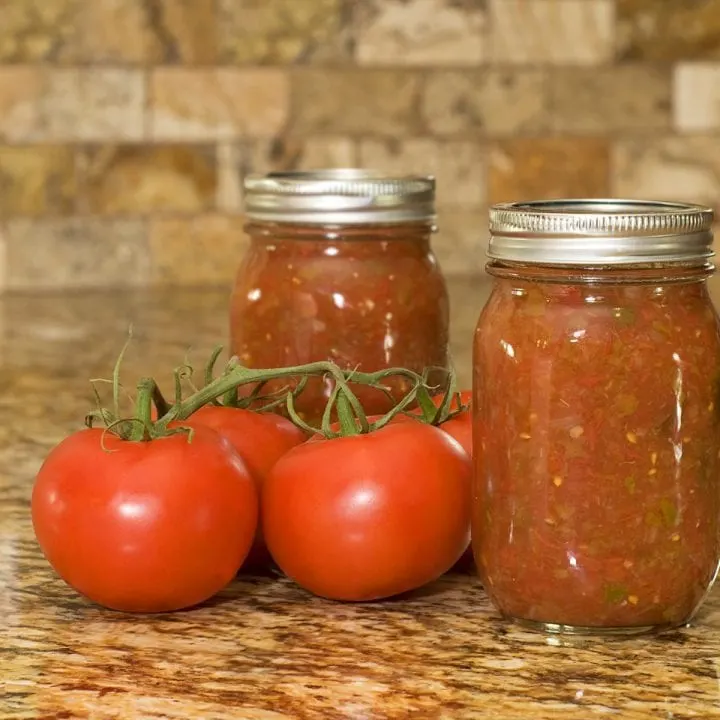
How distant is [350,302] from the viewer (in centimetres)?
115

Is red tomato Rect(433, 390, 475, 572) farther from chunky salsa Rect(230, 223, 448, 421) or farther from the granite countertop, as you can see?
chunky salsa Rect(230, 223, 448, 421)

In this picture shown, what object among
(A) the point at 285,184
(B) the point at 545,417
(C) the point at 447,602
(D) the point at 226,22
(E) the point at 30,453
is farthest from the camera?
(D) the point at 226,22

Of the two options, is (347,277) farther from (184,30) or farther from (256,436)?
(184,30)

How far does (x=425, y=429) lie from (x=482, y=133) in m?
1.86

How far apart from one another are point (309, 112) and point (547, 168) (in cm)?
45

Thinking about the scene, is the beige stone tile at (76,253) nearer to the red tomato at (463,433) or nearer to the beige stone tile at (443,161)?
the beige stone tile at (443,161)

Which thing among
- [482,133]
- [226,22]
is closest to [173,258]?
[226,22]


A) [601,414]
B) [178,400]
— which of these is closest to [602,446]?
[601,414]

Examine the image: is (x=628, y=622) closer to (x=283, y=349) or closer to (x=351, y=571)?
(x=351, y=571)

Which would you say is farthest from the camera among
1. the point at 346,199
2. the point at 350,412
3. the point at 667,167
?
the point at 667,167

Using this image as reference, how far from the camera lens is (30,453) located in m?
1.45

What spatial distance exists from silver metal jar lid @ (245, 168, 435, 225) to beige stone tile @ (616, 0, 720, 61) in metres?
1.67

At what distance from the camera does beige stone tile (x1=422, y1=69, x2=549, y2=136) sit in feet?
8.84

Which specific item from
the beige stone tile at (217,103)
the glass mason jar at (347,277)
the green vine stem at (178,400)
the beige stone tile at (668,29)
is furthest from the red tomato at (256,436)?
the beige stone tile at (668,29)
